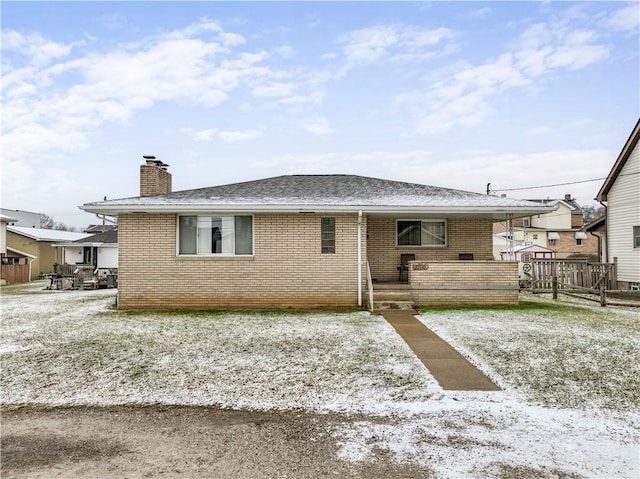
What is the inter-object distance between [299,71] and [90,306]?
1142 centimetres

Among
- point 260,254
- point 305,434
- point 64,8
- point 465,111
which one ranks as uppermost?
point 64,8

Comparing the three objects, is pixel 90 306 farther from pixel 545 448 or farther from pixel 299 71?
pixel 545 448

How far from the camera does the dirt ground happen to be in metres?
3.39

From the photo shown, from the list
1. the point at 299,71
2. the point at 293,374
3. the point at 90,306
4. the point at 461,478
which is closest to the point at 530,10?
the point at 299,71

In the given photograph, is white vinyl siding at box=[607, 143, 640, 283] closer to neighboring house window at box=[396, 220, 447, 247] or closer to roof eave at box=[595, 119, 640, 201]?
roof eave at box=[595, 119, 640, 201]

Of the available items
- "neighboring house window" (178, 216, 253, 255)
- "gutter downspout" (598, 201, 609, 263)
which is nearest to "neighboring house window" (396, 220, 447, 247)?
"neighboring house window" (178, 216, 253, 255)

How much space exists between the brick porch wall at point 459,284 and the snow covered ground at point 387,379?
1676mm

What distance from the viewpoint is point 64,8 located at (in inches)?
445

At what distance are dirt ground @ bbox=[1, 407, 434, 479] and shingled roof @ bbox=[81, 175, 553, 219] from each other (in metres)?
7.06

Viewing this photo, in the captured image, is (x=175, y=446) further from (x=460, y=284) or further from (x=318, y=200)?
(x=460, y=284)

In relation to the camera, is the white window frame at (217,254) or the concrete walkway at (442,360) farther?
the white window frame at (217,254)

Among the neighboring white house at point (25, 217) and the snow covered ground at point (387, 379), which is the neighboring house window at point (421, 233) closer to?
the snow covered ground at point (387, 379)

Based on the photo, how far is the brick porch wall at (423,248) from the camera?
13352mm

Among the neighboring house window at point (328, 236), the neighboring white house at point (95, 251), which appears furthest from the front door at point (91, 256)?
the neighboring house window at point (328, 236)
